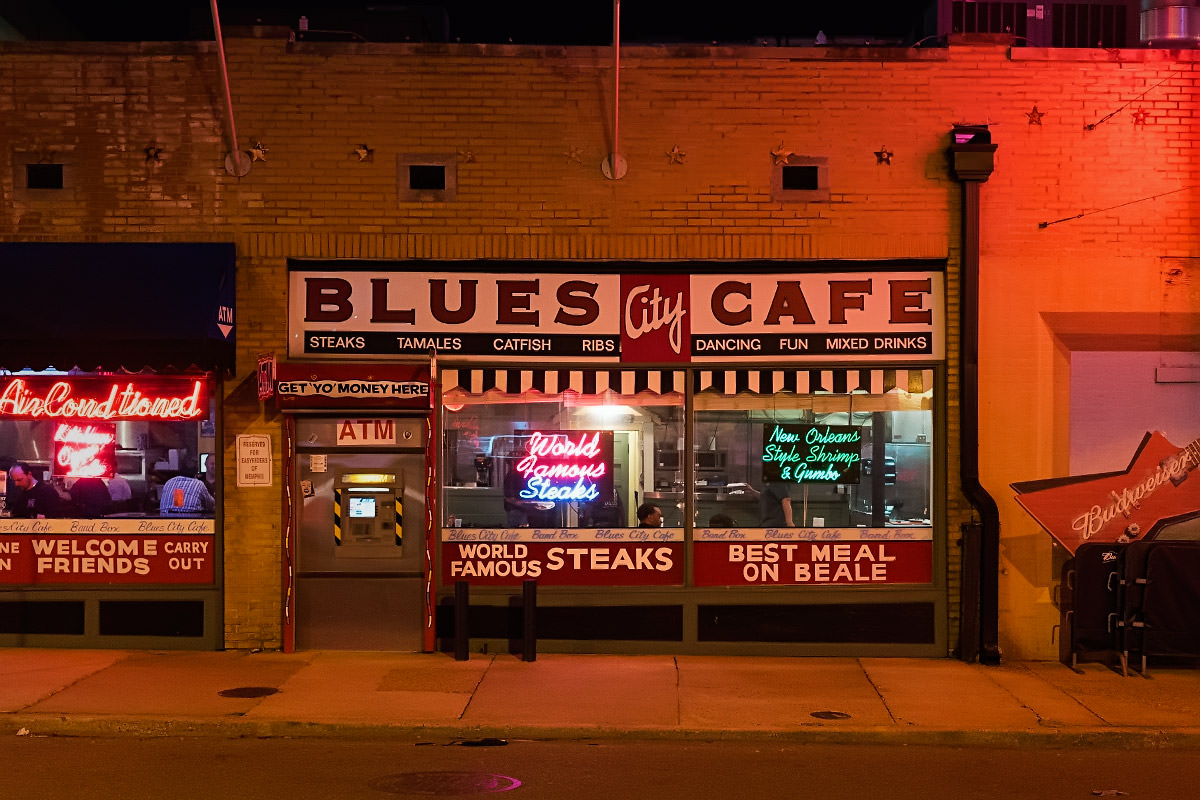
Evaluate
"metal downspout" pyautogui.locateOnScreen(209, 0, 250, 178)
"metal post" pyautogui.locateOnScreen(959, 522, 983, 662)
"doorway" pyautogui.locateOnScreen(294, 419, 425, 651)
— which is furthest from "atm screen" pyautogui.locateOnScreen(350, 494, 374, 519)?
"metal post" pyautogui.locateOnScreen(959, 522, 983, 662)

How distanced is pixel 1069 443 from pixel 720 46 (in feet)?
17.1

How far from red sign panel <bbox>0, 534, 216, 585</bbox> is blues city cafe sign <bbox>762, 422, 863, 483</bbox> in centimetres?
555

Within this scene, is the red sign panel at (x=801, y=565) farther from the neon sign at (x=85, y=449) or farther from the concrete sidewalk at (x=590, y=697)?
the neon sign at (x=85, y=449)

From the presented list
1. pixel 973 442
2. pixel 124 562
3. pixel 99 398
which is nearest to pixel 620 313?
pixel 973 442

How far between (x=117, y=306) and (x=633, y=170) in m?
5.09

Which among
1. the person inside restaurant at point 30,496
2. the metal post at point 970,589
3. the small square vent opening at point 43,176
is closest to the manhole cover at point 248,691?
the person inside restaurant at point 30,496

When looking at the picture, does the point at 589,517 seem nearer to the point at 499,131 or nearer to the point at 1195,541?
the point at 499,131

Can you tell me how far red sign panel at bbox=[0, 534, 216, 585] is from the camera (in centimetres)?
1128

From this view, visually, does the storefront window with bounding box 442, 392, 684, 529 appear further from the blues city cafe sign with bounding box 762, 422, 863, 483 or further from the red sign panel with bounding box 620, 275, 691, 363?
the blues city cafe sign with bounding box 762, 422, 863, 483

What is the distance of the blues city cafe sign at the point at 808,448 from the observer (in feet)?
37.3

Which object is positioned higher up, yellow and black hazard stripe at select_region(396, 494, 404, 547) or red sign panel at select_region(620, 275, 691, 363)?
red sign panel at select_region(620, 275, 691, 363)

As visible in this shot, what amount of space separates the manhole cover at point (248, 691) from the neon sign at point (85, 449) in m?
3.05

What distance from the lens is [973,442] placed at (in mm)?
11102

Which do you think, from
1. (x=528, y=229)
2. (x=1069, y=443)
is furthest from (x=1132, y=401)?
(x=528, y=229)
